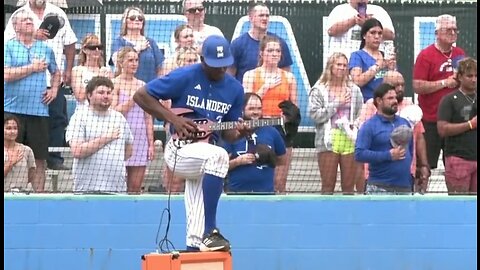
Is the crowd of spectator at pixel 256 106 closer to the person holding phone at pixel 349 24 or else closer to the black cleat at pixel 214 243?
the person holding phone at pixel 349 24

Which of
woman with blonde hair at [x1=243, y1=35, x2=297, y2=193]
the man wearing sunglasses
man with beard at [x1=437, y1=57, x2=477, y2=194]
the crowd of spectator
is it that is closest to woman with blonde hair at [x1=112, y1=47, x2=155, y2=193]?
the crowd of spectator

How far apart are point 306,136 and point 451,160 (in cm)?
131

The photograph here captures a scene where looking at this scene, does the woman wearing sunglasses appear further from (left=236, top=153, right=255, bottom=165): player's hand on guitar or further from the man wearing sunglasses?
(left=236, top=153, right=255, bottom=165): player's hand on guitar

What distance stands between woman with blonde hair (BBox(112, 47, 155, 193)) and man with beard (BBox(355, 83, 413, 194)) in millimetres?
1825

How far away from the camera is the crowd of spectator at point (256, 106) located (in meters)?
10.1

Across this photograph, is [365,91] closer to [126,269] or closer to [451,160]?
[451,160]

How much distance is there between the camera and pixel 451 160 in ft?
34.2

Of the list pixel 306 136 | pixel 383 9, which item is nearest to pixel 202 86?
pixel 306 136

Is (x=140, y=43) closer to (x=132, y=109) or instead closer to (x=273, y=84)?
(x=132, y=109)

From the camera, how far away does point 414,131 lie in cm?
1038

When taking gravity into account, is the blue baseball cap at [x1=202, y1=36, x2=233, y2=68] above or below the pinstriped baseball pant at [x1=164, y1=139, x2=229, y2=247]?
above

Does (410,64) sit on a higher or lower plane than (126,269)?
higher

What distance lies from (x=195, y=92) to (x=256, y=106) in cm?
185

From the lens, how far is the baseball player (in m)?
7.95
